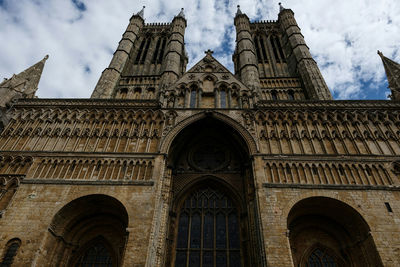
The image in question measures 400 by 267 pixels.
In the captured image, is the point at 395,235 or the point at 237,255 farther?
the point at 237,255

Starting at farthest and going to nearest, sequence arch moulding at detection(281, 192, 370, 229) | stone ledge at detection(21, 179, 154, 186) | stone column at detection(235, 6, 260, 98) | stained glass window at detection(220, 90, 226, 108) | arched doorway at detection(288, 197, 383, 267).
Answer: stone column at detection(235, 6, 260, 98)
stained glass window at detection(220, 90, 226, 108)
stone ledge at detection(21, 179, 154, 186)
arched doorway at detection(288, 197, 383, 267)
arch moulding at detection(281, 192, 370, 229)

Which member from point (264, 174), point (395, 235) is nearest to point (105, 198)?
point (264, 174)

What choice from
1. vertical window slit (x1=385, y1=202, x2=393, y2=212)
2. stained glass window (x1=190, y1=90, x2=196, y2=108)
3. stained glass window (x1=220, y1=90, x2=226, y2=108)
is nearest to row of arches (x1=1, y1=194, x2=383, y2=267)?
vertical window slit (x1=385, y1=202, x2=393, y2=212)

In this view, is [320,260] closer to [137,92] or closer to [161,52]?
[137,92]

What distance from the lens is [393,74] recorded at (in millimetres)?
17688

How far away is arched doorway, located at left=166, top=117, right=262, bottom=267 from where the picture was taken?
1117 centimetres

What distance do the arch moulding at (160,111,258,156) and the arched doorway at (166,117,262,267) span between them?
269 mm

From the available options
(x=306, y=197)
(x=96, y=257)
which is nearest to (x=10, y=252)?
(x=96, y=257)

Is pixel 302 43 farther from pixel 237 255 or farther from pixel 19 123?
pixel 19 123

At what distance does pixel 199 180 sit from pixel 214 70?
8013 millimetres

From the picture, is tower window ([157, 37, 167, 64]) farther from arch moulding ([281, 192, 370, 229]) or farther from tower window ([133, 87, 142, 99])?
arch moulding ([281, 192, 370, 229])

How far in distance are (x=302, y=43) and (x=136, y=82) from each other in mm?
16865

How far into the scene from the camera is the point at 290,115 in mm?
13930

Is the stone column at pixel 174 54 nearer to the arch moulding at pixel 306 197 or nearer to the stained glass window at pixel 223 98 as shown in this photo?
the stained glass window at pixel 223 98
